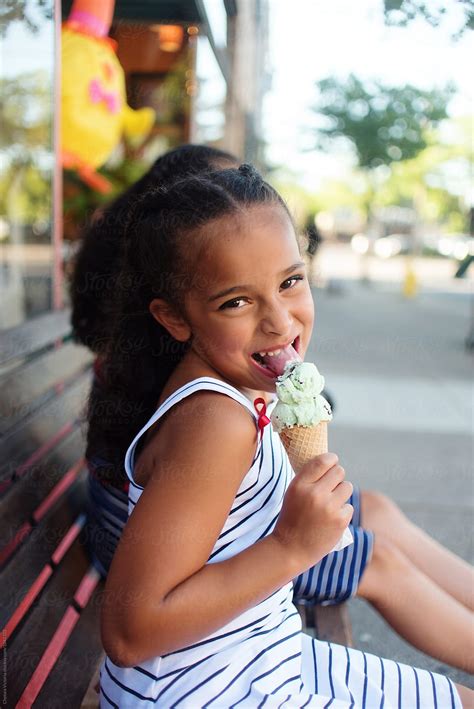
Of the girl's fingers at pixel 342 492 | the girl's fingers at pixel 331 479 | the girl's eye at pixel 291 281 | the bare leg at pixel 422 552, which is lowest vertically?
the bare leg at pixel 422 552

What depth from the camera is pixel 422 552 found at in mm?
2338

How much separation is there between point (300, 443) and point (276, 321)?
262mm

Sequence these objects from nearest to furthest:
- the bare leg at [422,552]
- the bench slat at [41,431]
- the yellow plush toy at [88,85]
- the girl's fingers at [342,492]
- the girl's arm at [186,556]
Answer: the girl's arm at [186,556] < the girl's fingers at [342,492] < the bench slat at [41,431] < the bare leg at [422,552] < the yellow plush toy at [88,85]

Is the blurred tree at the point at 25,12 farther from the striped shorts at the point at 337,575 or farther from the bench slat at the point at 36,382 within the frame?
the striped shorts at the point at 337,575

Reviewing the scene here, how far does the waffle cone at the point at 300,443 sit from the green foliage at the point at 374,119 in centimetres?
1736

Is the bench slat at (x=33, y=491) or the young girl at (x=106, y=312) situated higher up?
the young girl at (x=106, y=312)

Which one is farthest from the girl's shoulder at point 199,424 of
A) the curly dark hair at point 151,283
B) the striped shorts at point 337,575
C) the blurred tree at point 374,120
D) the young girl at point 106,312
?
the blurred tree at point 374,120

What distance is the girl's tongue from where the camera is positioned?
1.47 metres

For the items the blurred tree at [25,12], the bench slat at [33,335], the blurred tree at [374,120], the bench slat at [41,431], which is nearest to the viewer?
the bench slat at [41,431]

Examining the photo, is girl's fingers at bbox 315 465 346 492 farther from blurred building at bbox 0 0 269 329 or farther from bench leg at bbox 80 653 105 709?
blurred building at bbox 0 0 269 329

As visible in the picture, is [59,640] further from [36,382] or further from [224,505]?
[36,382]

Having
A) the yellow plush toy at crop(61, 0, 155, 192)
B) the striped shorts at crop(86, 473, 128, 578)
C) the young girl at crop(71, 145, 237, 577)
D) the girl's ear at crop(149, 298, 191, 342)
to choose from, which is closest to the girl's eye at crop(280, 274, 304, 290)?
the girl's ear at crop(149, 298, 191, 342)

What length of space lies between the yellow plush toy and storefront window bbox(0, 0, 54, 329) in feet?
0.41

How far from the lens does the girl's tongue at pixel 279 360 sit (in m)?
1.47
